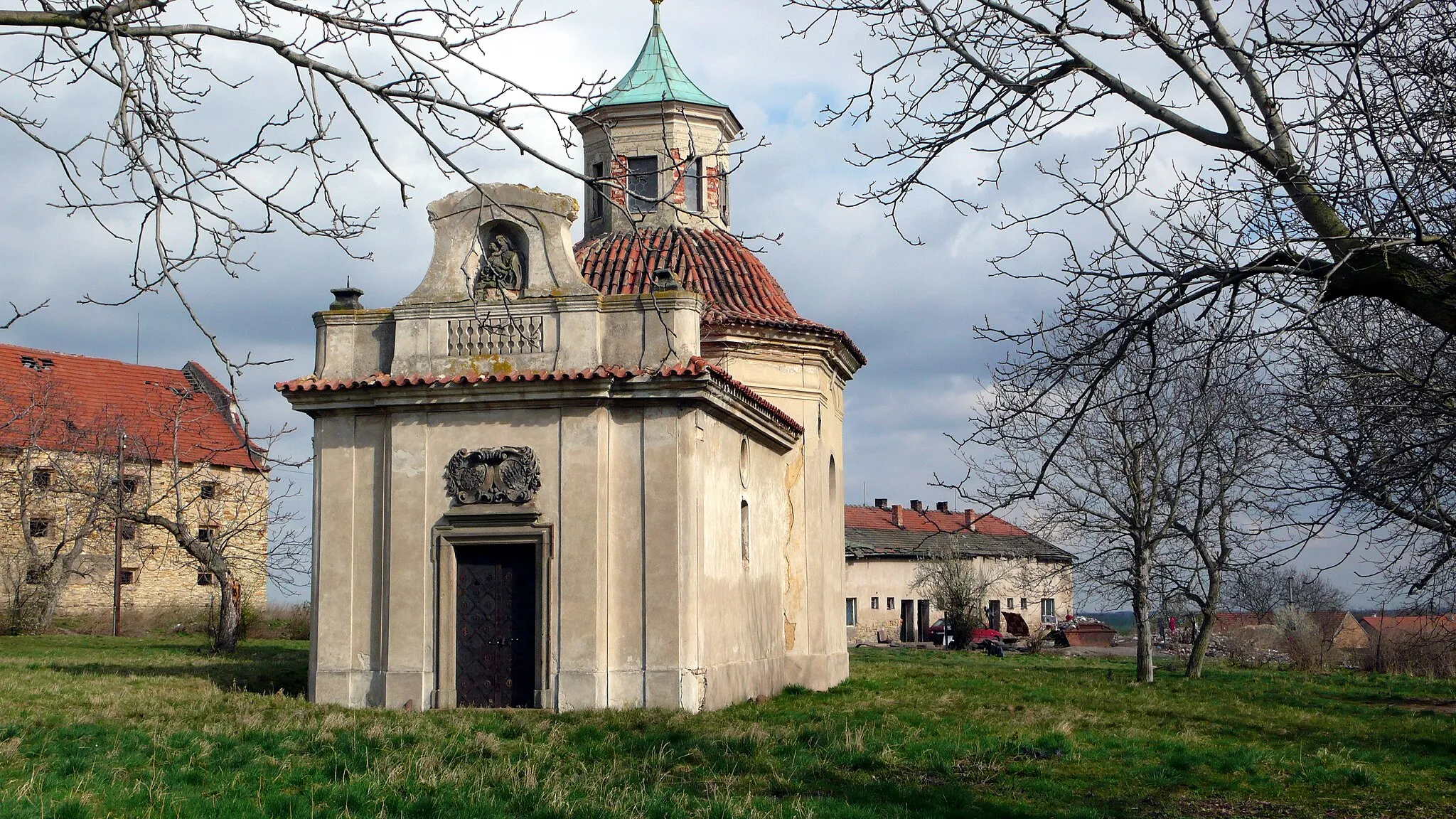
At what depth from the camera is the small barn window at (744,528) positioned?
19.1 metres

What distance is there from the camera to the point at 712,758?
38.5ft

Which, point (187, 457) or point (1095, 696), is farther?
point (187, 457)

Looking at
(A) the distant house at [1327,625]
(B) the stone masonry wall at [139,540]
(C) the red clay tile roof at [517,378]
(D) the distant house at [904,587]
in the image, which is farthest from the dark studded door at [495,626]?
(D) the distant house at [904,587]

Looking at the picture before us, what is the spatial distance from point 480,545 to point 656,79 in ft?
44.8

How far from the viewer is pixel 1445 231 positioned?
25.7ft

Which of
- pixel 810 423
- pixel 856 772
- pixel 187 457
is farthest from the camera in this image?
pixel 187 457

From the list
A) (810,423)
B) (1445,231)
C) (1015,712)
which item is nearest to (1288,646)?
(810,423)

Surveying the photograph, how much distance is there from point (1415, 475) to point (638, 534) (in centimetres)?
960

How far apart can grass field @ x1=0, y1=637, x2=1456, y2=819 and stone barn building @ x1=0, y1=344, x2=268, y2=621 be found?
1758 cm

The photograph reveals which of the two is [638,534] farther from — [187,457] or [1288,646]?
[187,457]

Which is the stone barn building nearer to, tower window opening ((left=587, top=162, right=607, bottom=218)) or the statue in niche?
tower window opening ((left=587, top=162, right=607, bottom=218))

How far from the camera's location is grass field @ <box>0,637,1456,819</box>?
9.28m

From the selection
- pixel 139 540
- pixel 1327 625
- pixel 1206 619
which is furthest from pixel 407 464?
pixel 139 540

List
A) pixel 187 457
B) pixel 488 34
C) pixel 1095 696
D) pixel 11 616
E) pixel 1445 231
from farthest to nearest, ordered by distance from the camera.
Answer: pixel 187 457 < pixel 11 616 < pixel 1095 696 < pixel 1445 231 < pixel 488 34
